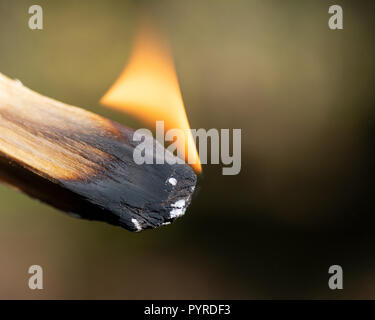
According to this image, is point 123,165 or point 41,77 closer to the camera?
point 123,165

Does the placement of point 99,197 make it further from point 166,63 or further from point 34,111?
point 166,63

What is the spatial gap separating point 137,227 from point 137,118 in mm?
148

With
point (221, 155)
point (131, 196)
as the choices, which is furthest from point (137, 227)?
point (221, 155)

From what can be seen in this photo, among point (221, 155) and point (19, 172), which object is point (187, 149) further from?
point (221, 155)

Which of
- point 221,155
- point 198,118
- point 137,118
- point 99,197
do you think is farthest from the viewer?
point 198,118

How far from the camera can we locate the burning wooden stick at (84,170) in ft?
0.90

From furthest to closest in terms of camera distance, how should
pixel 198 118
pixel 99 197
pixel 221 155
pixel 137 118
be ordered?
pixel 198 118 → pixel 221 155 → pixel 137 118 → pixel 99 197

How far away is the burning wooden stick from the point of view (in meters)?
0.27

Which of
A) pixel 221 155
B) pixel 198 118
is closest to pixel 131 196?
pixel 221 155

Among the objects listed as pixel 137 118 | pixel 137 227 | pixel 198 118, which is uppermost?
pixel 198 118

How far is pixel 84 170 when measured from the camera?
0.28m

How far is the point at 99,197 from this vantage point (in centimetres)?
27

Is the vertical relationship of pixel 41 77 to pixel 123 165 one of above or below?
above

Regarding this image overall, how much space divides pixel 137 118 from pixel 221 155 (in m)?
0.31
